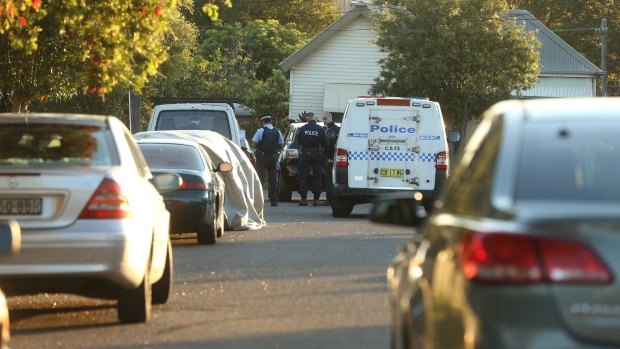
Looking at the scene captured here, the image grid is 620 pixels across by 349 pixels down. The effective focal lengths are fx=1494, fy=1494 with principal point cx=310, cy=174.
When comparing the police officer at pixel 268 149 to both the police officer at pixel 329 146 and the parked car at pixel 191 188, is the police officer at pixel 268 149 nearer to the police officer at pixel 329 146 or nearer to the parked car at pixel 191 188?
the police officer at pixel 329 146

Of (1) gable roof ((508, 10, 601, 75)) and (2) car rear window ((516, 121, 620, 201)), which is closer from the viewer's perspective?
(2) car rear window ((516, 121, 620, 201))

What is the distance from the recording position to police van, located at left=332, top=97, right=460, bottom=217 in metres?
24.3

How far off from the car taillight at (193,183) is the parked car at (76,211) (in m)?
7.55

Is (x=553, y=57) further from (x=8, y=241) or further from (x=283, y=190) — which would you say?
(x=8, y=241)

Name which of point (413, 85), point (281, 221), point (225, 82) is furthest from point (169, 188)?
point (225, 82)

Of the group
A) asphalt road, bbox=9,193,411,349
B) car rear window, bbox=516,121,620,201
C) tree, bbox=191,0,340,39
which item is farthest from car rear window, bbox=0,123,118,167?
tree, bbox=191,0,340,39

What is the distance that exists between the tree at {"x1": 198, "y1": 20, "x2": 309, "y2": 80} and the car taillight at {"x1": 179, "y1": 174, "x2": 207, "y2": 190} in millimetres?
62408

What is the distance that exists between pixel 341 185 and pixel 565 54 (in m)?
42.7

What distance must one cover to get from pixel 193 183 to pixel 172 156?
0.88 metres


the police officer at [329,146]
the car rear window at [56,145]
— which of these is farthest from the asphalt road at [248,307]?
the police officer at [329,146]

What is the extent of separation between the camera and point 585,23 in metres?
79.6

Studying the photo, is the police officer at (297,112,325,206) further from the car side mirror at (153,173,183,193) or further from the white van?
the car side mirror at (153,173,183,193)

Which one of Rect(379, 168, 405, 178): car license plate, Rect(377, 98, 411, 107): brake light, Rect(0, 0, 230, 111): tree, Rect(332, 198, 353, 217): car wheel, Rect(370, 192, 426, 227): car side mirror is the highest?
Rect(0, 0, 230, 111): tree

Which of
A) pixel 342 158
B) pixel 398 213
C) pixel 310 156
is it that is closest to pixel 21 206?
pixel 398 213
